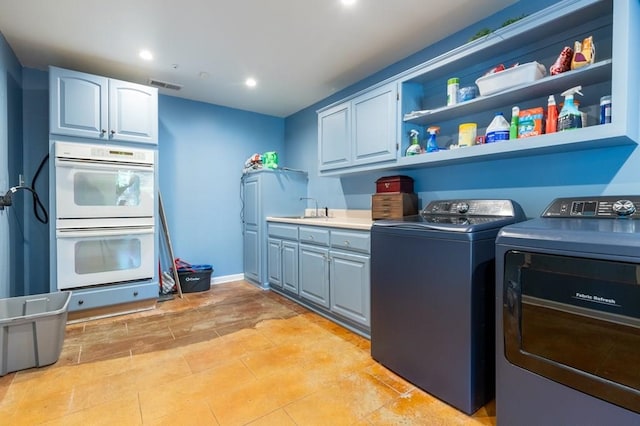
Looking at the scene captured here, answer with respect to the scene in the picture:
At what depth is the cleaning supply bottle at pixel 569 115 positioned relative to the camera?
1.58 meters

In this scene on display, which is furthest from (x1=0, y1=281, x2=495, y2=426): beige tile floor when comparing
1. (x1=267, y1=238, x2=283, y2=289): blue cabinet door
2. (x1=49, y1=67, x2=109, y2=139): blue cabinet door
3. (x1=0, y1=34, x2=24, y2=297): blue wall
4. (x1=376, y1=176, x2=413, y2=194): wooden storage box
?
(x1=49, y1=67, x2=109, y2=139): blue cabinet door

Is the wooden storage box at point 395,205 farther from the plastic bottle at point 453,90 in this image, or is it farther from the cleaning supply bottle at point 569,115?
the cleaning supply bottle at point 569,115

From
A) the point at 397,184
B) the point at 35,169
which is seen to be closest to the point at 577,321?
the point at 397,184

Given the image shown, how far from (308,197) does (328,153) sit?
3.33ft

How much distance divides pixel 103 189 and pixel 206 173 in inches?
52.6

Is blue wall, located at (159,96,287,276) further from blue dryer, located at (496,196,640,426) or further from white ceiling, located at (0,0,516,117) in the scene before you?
blue dryer, located at (496,196,640,426)

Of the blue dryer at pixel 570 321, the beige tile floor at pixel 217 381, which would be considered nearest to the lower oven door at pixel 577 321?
the blue dryer at pixel 570 321

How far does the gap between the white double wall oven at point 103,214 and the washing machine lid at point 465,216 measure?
2359 millimetres

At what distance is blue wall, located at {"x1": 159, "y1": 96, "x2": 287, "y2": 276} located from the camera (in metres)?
3.77

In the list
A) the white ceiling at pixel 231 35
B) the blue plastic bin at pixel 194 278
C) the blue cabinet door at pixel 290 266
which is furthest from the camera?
the blue plastic bin at pixel 194 278

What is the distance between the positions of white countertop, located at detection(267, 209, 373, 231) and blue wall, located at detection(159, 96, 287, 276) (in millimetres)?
878

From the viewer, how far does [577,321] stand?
1.18 metres

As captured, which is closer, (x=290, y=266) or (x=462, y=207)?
(x=462, y=207)

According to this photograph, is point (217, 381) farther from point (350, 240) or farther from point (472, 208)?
point (472, 208)
